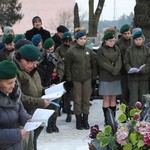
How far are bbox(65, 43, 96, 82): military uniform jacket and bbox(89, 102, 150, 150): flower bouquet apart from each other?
4.17 m

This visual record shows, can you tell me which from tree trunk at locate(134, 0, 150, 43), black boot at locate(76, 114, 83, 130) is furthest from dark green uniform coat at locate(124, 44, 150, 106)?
tree trunk at locate(134, 0, 150, 43)

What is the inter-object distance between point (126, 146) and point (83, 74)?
14.9 ft

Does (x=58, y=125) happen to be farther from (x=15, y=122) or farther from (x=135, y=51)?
(x=15, y=122)

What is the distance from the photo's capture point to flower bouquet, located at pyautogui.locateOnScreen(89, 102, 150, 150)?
335 cm

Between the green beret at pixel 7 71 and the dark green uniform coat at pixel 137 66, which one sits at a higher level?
the green beret at pixel 7 71

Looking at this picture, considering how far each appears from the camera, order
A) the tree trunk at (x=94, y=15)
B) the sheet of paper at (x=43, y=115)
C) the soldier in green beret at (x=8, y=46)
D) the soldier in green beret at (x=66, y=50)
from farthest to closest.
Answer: the tree trunk at (x=94, y=15) < the soldier in green beret at (x=66, y=50) < the soldier in green beret at (x=8, y=46) < the sheet of paper at (x=43, y=115)

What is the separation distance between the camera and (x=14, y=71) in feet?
13.1

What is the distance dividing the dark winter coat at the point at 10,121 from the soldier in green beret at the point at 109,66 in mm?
3778

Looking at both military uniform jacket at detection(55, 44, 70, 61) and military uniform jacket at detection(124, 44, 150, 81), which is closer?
military uniform jacket at detection(124, 44, 150, 81)

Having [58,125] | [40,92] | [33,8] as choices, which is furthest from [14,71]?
[33,8]

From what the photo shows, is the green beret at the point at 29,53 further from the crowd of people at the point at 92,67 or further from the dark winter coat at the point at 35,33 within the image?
the dark winter coat at the point at 35,33

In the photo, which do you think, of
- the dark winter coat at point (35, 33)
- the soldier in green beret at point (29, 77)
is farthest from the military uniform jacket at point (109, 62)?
the soldier in green beret at point (29, 77)

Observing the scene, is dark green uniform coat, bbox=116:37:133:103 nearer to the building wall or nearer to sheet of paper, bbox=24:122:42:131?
sheet of paper, bbox=24:122:42:131

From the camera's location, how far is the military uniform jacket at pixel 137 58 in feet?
25.7
